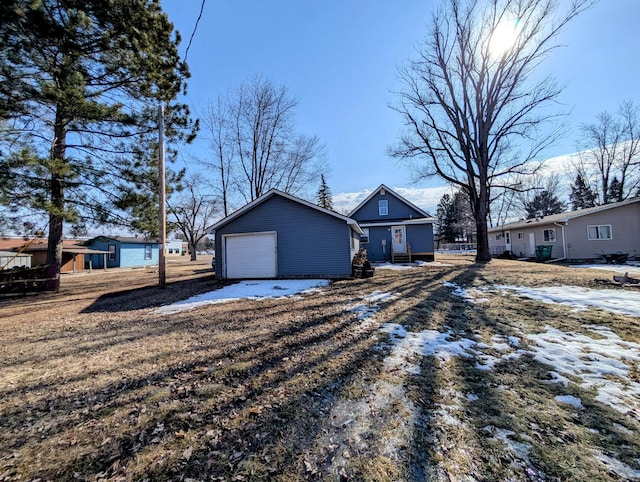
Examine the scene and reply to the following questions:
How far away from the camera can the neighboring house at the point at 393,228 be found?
19.0 metres

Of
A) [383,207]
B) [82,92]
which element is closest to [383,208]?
[383,207]

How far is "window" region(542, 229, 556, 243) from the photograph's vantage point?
20384 mm

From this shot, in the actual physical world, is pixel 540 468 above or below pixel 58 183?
below

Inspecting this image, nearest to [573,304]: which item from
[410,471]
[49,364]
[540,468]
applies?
[540,468]

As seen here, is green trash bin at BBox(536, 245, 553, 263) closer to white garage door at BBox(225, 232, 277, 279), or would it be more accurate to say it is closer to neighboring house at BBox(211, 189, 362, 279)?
neighboring house at BBox(211, 189, 362, 279)

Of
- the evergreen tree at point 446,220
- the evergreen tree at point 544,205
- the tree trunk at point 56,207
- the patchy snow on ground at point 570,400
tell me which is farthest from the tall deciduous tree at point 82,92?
the evergreen tree at point 544,205

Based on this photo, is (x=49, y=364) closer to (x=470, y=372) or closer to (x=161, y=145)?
(x=470, y=372)

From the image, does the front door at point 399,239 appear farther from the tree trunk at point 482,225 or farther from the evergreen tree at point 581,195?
the evergreen tree at point 581,195

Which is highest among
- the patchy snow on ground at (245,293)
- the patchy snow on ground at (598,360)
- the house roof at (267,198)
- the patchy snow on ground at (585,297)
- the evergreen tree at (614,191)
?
the evergreen tree at (614,191)

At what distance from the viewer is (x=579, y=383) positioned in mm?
3078

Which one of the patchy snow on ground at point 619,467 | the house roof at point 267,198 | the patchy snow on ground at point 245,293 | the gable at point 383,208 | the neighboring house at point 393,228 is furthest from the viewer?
the gable at point 383,208

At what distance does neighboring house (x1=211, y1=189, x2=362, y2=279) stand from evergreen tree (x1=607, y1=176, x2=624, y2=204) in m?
36.0

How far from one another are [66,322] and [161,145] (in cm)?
631

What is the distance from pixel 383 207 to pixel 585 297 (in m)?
14.9
